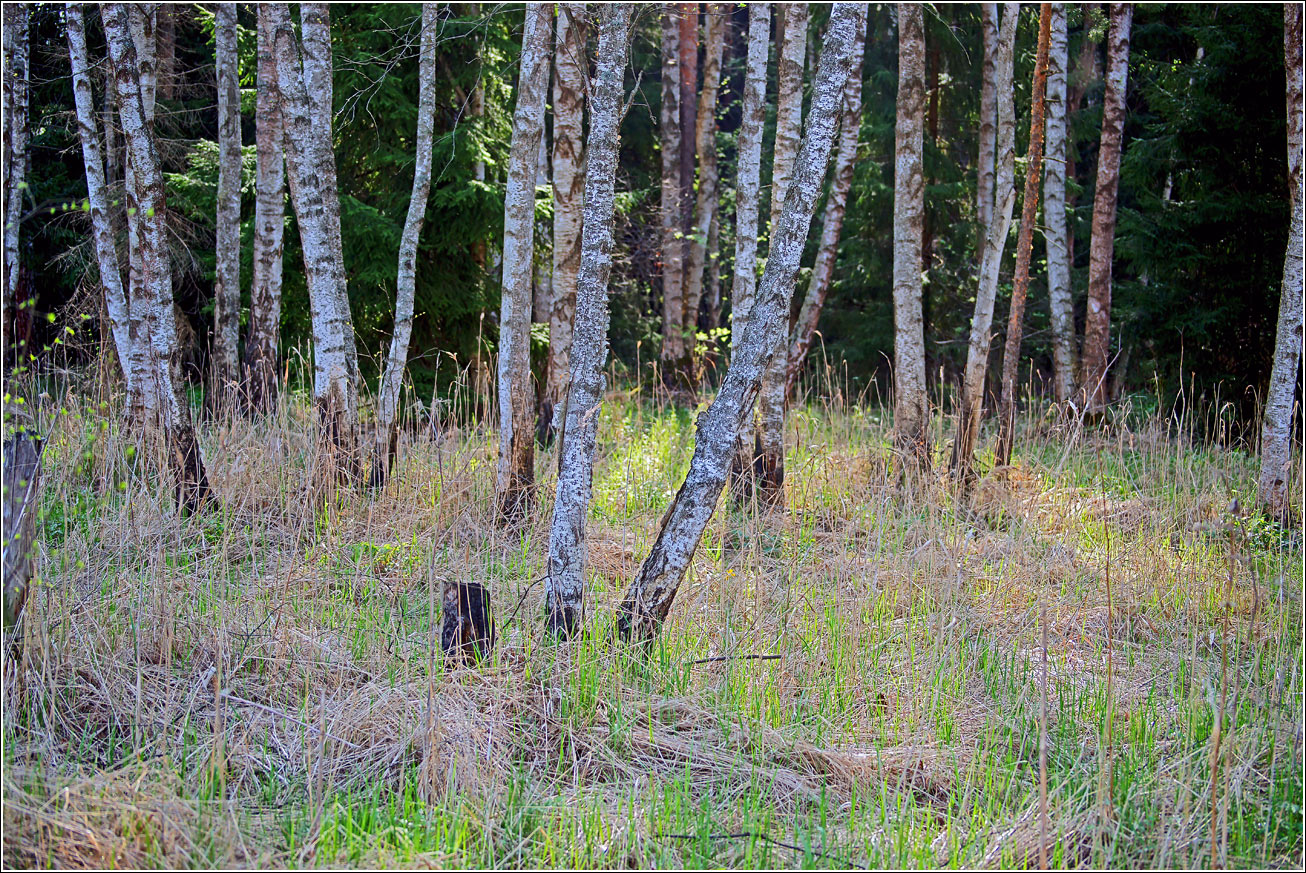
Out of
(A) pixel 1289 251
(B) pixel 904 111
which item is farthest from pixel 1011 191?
(A) pixel 1289 251

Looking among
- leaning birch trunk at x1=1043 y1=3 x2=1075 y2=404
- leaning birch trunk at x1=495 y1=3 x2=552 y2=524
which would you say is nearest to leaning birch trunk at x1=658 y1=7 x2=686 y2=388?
leaning birch trunk at x1=1043 y1=3 x2=1075 y2=404

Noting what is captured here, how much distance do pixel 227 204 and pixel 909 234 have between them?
6116 millimetres

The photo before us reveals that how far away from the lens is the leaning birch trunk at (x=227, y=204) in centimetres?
866

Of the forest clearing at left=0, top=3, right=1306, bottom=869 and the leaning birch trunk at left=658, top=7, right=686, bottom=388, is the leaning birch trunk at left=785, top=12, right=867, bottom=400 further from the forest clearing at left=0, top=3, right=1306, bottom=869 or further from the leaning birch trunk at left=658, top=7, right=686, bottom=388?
the leaning birch trunk at left=658, top=7, right=686, bottom=388

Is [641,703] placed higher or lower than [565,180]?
lower

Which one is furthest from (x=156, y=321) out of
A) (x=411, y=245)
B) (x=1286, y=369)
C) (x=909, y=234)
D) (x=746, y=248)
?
(x=1286, y=369)

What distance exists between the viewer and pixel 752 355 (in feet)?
12.6

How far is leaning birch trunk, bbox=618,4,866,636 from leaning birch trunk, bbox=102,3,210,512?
303 cm

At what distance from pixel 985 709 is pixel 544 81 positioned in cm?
455

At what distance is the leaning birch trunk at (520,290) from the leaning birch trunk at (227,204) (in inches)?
152

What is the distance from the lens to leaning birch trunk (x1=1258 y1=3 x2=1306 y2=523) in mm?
6000

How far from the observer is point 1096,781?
10.4ft

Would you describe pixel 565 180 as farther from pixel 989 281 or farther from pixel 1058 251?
pixel 1058 251

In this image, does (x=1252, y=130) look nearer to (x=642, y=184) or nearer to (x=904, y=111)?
(x=904, y=111)
